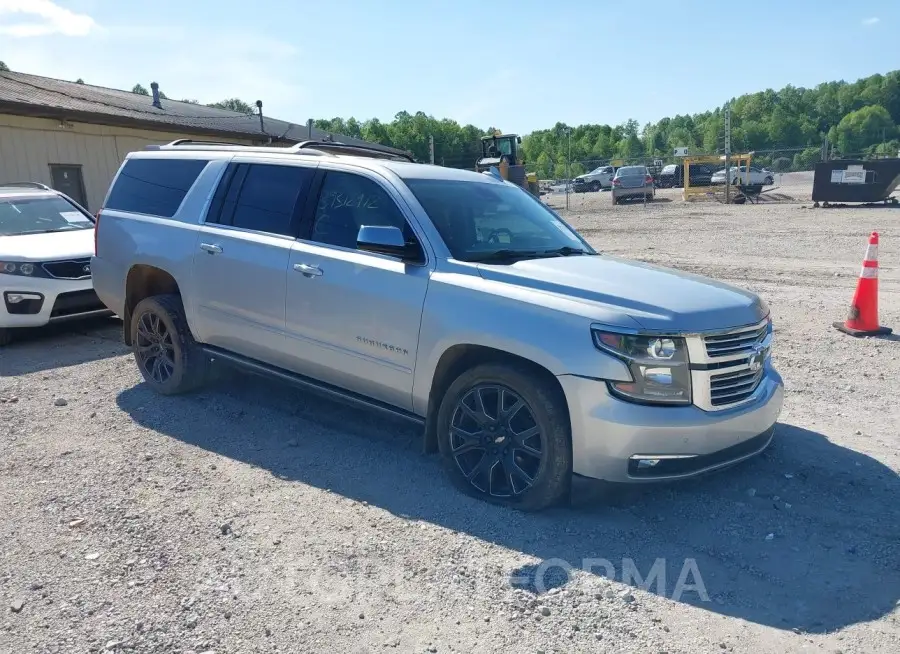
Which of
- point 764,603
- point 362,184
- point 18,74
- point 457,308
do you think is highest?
point 18,74

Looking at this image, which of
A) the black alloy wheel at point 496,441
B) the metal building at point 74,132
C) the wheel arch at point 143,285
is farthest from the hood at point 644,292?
the metal building at point 74,132

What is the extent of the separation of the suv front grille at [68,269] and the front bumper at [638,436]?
6041 millimetres

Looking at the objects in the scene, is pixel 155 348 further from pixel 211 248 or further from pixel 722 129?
pixel 722 129

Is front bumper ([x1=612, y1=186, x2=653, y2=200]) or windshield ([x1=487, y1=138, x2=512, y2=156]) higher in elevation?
windshield ([x1=487, y1=138, x2=512, y2=156])

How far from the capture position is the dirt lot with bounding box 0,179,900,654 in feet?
9.35

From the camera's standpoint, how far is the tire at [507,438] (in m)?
3.55

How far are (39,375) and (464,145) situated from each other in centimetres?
9232

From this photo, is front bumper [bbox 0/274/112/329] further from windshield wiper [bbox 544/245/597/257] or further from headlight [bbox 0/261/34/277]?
windshield wiper [bbox 544/245/597/257]

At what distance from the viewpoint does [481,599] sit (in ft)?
10.0

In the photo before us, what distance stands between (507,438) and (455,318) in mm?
704

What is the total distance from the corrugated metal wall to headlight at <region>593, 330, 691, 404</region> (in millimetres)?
14005

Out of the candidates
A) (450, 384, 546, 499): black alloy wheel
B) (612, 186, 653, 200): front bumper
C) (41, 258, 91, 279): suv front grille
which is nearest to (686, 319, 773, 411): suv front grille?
(450, 384, 546, 499): black alloy wheel

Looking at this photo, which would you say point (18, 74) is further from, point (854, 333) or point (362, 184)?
point (854, 333)

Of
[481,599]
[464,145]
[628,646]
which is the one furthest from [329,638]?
[464,145]
